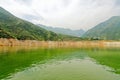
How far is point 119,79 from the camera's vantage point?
122 ft

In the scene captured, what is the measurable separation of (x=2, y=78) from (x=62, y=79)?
36.3 ft

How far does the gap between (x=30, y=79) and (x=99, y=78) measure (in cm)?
1302

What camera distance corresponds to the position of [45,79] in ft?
119

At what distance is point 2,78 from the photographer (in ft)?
122

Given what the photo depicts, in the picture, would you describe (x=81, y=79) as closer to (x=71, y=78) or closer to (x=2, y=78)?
(x=71, y=78)

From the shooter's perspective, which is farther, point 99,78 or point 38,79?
point 99,78

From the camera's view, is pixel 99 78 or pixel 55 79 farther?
pixel 99 78

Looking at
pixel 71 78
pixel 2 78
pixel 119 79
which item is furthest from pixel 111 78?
pixel 2 78

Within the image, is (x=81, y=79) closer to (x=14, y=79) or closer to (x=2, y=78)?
(x=14, y=79)

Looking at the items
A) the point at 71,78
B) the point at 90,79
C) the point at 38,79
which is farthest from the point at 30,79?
the point at 90,79

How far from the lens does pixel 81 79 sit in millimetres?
36969

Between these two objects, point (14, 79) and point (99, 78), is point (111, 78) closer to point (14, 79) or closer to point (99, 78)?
point (99, 78)

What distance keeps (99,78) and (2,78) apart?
59.6 ft

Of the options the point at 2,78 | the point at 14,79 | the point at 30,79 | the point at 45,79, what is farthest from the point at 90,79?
the point at 2,78
